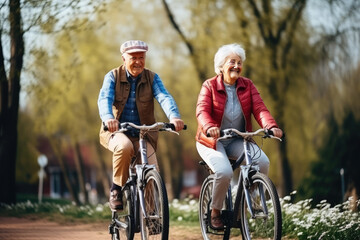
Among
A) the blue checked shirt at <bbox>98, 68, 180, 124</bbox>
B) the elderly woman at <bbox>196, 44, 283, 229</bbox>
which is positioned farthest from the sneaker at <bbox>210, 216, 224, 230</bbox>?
the blue checked shirt at <bbox>98, 68, 180, 124</bbox>

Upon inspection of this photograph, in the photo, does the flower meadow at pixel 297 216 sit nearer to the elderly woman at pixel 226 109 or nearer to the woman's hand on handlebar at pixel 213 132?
the elderly woman at pixel 226 109

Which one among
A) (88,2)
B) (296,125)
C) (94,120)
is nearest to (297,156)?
(296,125)

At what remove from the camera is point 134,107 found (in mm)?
6262

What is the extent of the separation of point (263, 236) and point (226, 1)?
1302 cm

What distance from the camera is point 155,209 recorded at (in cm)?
563

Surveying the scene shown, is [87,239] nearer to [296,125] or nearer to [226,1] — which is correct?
[226,1]

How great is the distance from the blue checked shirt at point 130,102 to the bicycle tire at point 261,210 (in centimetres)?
95

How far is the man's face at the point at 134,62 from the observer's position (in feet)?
20.0

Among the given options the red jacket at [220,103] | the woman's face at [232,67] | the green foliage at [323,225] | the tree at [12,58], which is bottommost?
the green foliage at [323,225]

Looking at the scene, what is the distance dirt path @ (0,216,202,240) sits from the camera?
7.92m

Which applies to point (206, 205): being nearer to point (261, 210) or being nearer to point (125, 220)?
point (125, 220)

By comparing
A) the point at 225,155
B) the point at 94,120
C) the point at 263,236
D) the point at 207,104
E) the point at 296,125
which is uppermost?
the point at 94,120

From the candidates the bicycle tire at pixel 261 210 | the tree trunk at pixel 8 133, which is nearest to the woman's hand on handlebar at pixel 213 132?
the bicycle tire at pixel 261 210

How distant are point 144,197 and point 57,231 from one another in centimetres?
356
